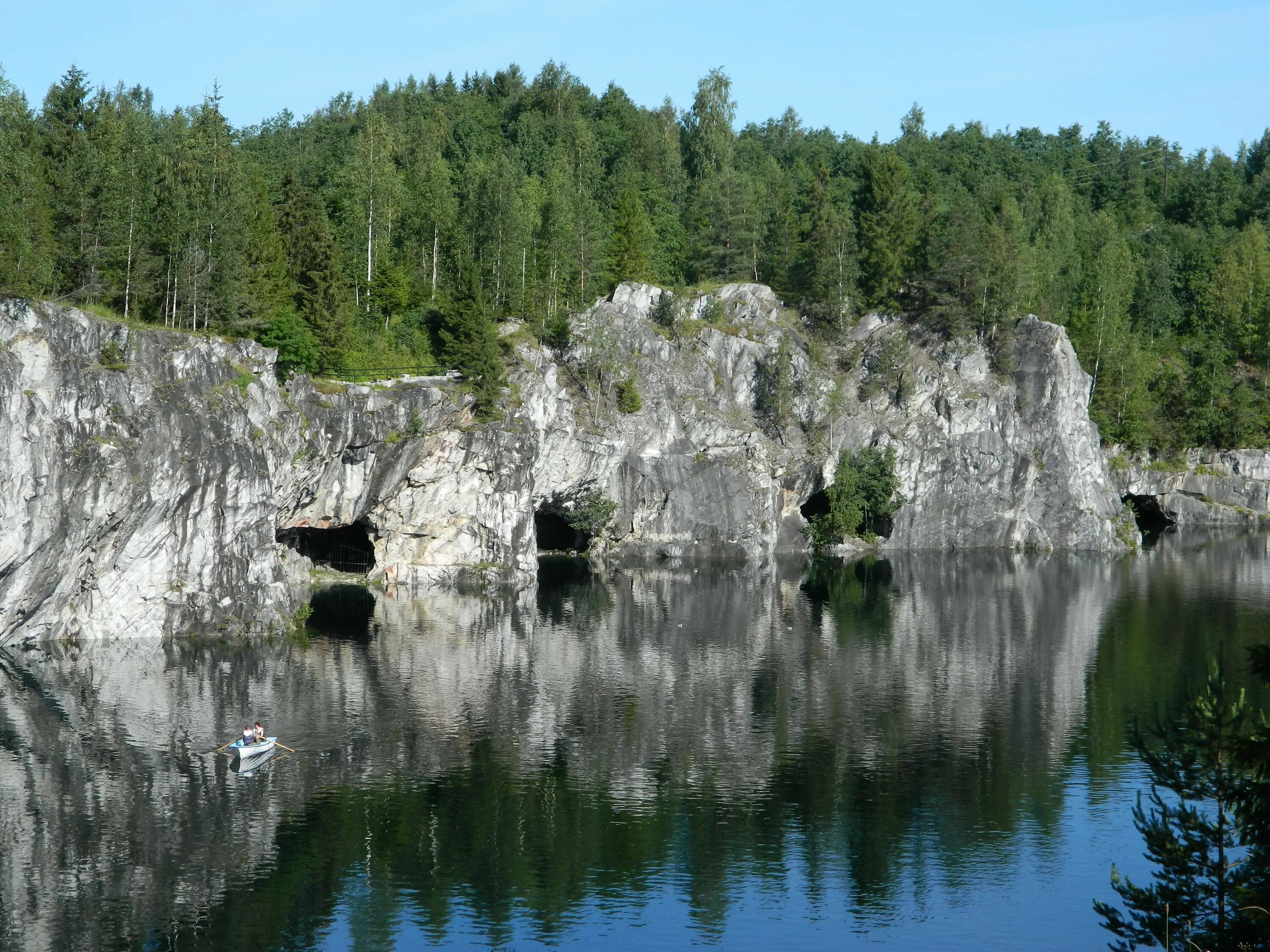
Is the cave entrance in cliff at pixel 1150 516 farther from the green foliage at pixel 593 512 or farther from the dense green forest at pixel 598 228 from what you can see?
the green foliage at pixel 593 512

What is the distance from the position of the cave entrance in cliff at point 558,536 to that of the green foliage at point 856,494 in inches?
666

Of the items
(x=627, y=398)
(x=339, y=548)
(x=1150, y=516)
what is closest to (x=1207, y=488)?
(x=1150, y=516)

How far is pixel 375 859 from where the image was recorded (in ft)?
115

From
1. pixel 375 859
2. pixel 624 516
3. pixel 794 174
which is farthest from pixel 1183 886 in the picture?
pixel 794 174

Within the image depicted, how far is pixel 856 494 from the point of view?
3666 inches

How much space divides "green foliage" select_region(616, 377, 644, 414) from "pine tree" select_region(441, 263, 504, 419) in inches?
492

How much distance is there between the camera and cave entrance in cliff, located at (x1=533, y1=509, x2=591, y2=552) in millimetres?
92312

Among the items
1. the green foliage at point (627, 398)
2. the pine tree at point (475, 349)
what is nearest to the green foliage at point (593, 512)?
the green foliage at point (627, 398)

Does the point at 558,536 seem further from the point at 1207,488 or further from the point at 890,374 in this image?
the point at 1207,488

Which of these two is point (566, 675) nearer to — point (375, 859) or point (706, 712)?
point (706, 712)

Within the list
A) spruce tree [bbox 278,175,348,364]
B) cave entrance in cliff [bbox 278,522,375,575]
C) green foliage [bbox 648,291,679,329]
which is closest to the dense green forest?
spruce tree [bbox 278,175,348,364]

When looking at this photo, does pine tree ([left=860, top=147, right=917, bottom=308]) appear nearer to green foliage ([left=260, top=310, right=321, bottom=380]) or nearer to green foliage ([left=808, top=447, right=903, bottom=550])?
green foliage ([left=808, top=447, right=903, bottom=550])

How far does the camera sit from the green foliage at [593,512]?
86.6 metres

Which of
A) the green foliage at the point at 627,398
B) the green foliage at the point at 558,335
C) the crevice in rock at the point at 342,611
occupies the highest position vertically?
the green foliage at the point at 558,335
